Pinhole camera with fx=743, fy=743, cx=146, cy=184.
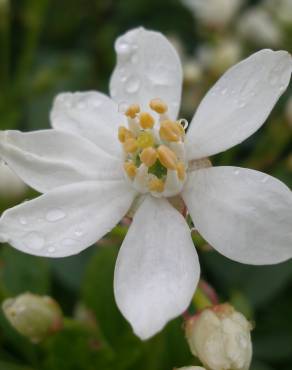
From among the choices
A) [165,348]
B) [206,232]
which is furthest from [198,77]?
[206,232]

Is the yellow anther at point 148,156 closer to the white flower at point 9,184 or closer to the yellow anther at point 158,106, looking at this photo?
the yellow anther at point 158,106

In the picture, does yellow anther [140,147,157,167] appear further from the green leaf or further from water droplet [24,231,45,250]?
the green leaf

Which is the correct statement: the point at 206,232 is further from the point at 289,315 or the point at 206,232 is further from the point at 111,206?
the point at 289,315

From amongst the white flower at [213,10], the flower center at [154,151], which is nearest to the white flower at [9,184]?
the flower center at [154,151]

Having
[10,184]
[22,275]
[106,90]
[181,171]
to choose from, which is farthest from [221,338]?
[106,90]

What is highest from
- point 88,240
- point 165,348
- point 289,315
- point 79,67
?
point 88,240

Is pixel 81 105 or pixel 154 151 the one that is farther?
pixel 81 105

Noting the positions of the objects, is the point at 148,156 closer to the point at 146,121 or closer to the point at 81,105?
the point at 146,121
